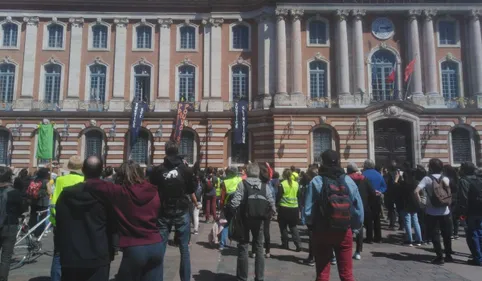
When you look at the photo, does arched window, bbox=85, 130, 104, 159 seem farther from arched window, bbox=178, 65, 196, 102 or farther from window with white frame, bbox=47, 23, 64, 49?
window with white frame, bbox=47, 23, 64, 49

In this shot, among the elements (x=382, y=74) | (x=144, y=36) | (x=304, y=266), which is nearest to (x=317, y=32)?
(x=382, y=74)

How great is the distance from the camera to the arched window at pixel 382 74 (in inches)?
970

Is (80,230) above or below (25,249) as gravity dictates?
above

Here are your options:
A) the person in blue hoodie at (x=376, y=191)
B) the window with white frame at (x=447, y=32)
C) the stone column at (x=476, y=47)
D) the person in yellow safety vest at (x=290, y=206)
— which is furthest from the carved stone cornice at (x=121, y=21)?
the stone column at (x=476, y=47)

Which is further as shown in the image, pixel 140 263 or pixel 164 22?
pixel 164 22

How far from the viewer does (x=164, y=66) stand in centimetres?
2575

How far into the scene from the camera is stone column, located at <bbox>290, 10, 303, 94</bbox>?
78.7ft

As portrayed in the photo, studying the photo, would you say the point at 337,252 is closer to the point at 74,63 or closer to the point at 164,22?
the point at 164,22

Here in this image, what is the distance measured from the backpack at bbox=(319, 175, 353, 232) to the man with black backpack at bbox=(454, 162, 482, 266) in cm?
427

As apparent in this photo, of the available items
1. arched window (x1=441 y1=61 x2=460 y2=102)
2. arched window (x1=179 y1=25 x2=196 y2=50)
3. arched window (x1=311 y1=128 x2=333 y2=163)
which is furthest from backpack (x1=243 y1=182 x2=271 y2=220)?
arched window (x1=441 y1=61 x2=460 y2=102)

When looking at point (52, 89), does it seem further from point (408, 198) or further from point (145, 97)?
point (408, 198)

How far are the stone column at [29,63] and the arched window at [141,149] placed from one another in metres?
7.74

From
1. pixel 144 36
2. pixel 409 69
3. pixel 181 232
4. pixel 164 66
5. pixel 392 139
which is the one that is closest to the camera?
pixel 181 232

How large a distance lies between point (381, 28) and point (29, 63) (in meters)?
24.9
